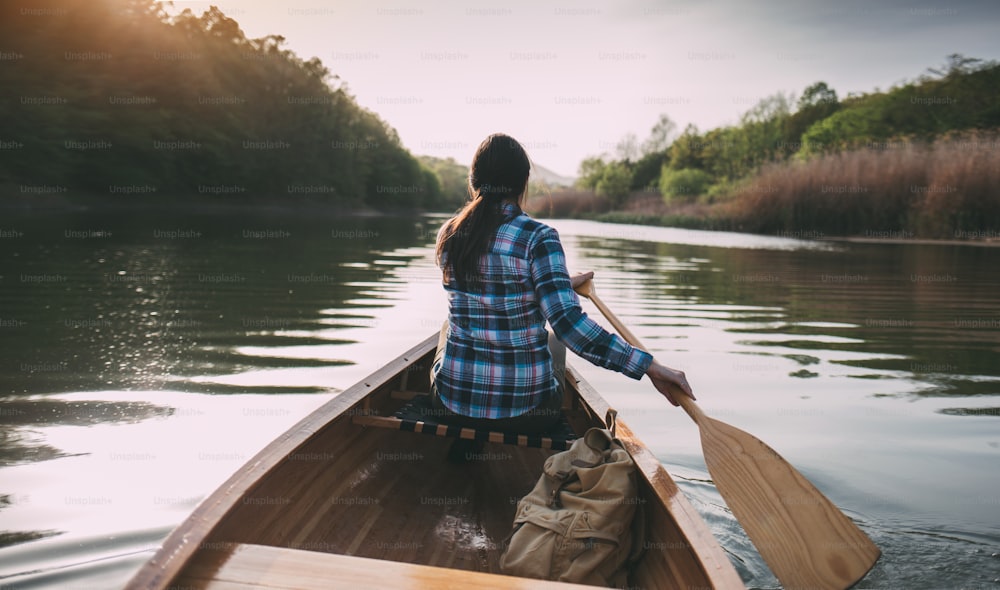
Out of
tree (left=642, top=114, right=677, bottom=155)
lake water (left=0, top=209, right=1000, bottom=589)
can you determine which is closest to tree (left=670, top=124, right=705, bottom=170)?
tree (left=642, top=114, right=677, bottom=155)

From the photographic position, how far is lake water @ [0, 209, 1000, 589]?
2875 mm

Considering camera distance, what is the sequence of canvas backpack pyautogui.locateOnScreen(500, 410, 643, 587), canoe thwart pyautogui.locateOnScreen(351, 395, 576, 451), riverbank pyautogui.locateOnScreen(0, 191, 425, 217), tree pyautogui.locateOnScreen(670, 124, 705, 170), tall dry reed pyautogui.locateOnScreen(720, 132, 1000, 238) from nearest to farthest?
1. canvas backpack pyautogui.locateOnScreen(500, 410, 643, 587)
2. canoe thwart pyautogui.locateOnScreen(351, 395, 576, 451)
3. tall dry reed pyautogui.locateOnScreen(720, 132, 1000, 238)
4. riverbank pyautogui.locateOnScreen(0, 191, 425, 217)
5. tree pyautogui.locateOnScreen(670, 124, 705, 170)

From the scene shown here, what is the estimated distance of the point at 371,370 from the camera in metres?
5.35

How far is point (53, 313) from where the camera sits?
6770 millimetres

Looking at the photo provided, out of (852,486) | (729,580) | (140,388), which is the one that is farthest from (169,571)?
(140,388)

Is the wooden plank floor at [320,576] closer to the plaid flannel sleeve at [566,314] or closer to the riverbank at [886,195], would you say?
the plaid flannel sleeve at [566,314]

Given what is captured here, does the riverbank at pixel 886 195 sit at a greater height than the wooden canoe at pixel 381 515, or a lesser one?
greater

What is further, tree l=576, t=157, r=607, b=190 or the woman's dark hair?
tree l=576, t=157, r=607, b=190

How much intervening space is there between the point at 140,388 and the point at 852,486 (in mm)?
4452

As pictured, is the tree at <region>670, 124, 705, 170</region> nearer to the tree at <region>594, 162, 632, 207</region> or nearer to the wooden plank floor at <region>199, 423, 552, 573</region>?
the tree at <region>594, 162, 632, 207</region>

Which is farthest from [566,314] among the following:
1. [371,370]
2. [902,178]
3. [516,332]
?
[902,178]

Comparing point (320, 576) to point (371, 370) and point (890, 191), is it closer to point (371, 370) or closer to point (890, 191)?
point (371, 370)

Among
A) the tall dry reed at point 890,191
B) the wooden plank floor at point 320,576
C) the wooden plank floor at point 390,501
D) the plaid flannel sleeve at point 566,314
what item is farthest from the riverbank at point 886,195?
the wooden plank floor at point 320,576

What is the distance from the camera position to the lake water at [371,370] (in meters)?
2.88
